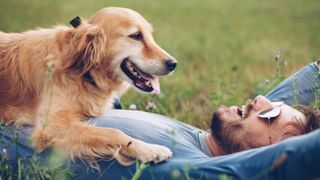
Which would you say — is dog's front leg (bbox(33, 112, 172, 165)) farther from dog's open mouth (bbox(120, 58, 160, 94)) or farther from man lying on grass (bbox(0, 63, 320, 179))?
dog's open mouth (bbox(120, 58, 160, 94))

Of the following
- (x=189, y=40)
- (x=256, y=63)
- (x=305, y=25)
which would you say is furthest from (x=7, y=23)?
(x=305, y=25)

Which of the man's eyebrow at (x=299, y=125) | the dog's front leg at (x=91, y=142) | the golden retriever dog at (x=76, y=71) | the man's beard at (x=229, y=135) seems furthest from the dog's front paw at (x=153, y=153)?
the man's eyebrow at (x=299, y=125)

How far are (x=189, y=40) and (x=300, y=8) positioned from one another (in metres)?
4.96

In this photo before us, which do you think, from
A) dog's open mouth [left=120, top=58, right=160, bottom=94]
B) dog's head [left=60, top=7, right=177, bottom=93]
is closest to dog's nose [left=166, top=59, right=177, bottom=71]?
dog's head [left=60, top=7, right=177, bottom=93]

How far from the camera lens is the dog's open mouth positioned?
15.5ft

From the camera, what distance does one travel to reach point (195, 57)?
31.5 feet

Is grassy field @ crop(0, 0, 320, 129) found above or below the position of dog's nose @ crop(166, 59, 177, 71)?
below

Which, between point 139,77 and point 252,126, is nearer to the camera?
point 252,126

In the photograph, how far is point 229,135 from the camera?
4152 millimetres

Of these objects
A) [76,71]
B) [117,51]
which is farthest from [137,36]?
[76,71]

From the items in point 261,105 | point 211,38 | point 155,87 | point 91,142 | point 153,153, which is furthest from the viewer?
point 211,38

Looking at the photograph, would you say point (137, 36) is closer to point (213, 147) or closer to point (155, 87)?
point (155, 87)

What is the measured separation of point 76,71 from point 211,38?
6.50 m

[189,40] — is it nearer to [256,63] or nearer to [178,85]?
[256,63]
